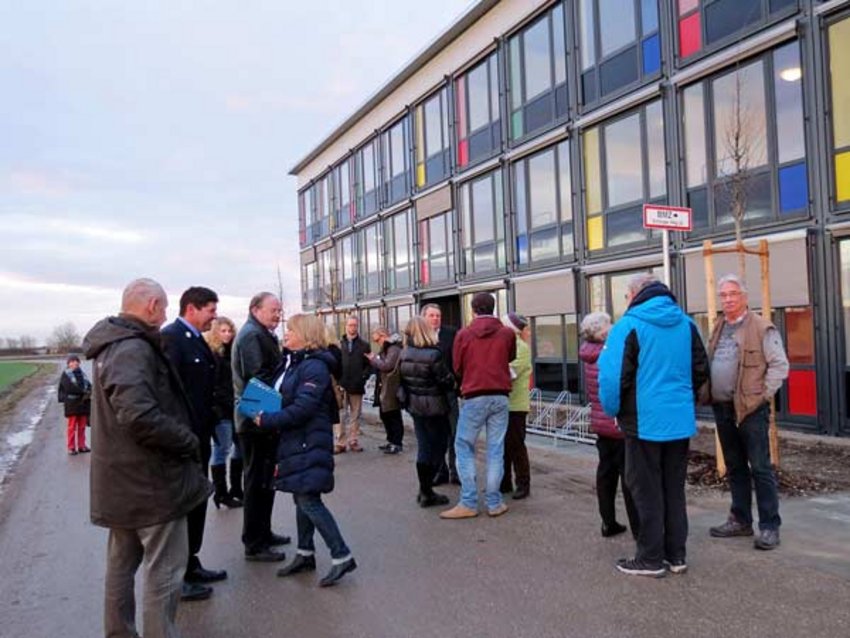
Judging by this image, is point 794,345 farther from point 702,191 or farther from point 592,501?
point 592,501

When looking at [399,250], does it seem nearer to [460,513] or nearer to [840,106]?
[840,106]

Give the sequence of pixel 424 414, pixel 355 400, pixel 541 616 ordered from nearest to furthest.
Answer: pixel 541 616 → pixel 424 414 → pixel 355 400

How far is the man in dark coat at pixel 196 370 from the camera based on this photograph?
4.62 m

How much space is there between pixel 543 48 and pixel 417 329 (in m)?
12.3

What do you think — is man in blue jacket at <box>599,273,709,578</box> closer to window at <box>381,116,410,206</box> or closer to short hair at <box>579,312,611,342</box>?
short hair at <box>579,312,611,342</box>

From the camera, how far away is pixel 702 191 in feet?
41.7

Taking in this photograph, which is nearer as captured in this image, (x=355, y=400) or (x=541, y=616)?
(x=541, y=616)

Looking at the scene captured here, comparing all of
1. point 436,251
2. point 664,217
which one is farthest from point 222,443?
point 436,251

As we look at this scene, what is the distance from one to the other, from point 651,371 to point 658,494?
2.64 ft

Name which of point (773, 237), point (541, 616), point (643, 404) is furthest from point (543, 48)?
point (541, 616)

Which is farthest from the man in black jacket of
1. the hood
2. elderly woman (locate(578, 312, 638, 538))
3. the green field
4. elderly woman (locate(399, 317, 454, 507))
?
the green field

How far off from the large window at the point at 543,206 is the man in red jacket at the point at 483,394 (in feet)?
33.4

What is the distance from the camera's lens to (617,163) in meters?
14.6

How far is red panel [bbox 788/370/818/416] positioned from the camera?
10812mm
